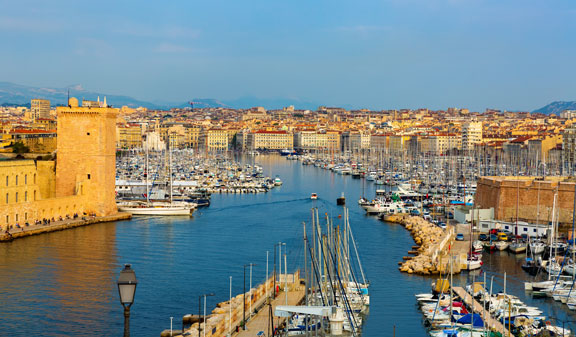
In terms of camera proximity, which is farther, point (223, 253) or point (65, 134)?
point (65, 134)

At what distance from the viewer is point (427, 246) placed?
1720 centimetres

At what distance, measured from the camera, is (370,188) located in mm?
35375

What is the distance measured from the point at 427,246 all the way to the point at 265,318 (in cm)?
680

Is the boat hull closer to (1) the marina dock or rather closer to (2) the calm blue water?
(2) the calm blue water

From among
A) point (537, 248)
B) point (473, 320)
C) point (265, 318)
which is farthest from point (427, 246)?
point (265, 318)

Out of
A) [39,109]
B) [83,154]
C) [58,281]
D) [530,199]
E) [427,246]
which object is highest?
[39,109]

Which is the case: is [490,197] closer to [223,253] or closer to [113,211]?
[223,253]

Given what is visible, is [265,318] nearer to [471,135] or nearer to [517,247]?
[517,247]

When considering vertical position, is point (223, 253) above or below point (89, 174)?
below

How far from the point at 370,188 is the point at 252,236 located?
16.0 meters

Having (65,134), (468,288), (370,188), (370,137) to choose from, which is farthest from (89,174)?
(370,137)

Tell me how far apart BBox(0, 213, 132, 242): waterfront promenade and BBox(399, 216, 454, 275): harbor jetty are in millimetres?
7676

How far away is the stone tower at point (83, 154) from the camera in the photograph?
70.0ft

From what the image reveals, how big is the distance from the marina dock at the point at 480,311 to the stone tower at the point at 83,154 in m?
11.2
